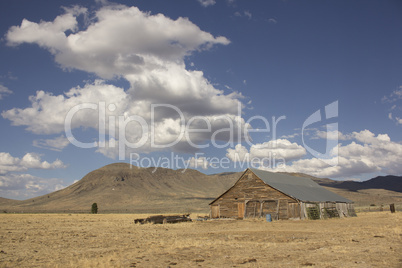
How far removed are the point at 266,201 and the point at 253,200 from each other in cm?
172

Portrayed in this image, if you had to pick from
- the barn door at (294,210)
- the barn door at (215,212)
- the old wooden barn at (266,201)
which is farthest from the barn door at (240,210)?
the barn door at (294,210)

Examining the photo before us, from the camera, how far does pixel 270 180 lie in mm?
43375

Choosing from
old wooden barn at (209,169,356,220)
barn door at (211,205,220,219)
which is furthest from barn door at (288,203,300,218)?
barn door at (211,205,220,219)

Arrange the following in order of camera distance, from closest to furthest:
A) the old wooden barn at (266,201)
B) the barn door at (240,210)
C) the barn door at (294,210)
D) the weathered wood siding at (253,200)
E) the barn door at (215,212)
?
the barn door at (294,210) → the old wooden barn at (266,201) → the weathered wood siding at (253,200) → the barn door at (240,210) → the barn door at (215,212)

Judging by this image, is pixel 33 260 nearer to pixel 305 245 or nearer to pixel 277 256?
pixel 277 256

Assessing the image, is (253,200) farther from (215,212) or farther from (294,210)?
(215,212)

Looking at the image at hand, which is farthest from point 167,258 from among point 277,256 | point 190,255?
point 277,256

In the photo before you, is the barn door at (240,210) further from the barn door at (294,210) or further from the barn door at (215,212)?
the barn door at (294,210)

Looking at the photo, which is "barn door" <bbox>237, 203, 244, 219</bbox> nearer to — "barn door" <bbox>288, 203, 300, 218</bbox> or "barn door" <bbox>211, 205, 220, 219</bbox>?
"barn door" <bbox>211, 205, 220, 219</bbox>

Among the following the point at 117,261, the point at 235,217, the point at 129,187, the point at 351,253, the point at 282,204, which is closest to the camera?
the point at 117,261

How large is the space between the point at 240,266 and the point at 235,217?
3195 cm

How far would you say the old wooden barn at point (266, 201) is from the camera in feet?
129

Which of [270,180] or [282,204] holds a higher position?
[270,180]

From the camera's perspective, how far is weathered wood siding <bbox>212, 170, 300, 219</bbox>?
39.8 metres
